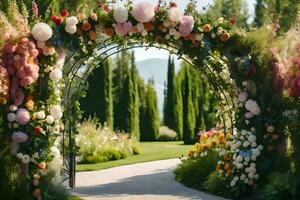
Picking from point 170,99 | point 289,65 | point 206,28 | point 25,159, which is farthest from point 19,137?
point 170,99

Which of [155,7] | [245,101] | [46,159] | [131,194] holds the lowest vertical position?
[131,194]

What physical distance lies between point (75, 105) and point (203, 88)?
16936mm

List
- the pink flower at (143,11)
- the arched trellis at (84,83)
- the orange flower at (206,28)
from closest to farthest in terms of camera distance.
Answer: the pink flower at (143,11)
the orange flower at (206,28)
the arched trellis at (84,83)

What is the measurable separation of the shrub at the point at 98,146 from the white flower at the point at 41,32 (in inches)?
267

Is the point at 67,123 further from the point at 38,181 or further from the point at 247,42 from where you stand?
the point at 247,42

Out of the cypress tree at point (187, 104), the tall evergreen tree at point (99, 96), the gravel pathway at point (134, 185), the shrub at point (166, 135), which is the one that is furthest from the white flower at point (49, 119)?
the shrub at point (166, 135)

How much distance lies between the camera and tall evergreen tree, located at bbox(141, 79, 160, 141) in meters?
26.4

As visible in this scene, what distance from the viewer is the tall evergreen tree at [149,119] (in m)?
26.4

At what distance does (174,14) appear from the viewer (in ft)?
26.9

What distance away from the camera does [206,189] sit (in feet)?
31.1

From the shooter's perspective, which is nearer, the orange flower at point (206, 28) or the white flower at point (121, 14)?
the white flower at point (121, 14)

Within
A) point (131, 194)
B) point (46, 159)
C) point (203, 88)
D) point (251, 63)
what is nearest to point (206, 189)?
point (131, 194)

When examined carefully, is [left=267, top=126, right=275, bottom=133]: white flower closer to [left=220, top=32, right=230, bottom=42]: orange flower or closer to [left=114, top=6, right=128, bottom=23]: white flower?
[left=220, top=32, right=230, bottom=42]: orange flower

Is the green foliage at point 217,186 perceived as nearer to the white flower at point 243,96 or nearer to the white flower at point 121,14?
the white flower at point 243,96
